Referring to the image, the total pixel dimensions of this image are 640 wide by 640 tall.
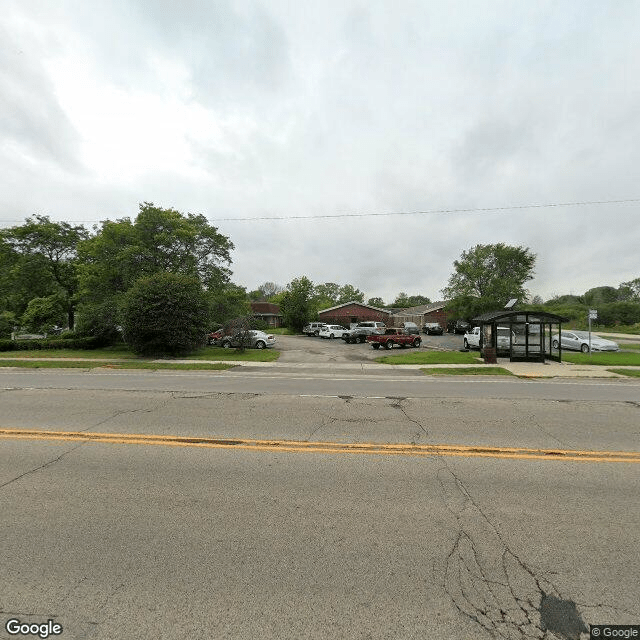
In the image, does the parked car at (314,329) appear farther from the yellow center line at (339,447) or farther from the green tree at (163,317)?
the yellow center line at (339,447)

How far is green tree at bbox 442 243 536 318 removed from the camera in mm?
45938

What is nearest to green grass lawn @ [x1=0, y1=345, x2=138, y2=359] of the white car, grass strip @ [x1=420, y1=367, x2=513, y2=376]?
grass strip @ [x1=420, y1=367, x2=513, y2=376]

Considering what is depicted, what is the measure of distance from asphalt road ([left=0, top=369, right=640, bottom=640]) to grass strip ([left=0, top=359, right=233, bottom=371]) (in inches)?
397

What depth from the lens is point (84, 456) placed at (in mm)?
5090

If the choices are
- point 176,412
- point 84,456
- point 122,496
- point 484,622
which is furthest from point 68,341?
point 484,622

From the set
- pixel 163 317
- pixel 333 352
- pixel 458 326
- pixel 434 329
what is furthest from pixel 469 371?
pixel 458 326

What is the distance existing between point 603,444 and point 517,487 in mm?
2577

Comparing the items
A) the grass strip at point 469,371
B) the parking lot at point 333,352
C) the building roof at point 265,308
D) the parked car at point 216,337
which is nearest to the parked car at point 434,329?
the parking lot at point 333,352

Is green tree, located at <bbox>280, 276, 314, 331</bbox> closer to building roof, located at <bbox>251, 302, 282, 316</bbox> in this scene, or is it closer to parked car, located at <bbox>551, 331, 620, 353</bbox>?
building roof, located at <bbox>251, 302, 282, 316</bbox>

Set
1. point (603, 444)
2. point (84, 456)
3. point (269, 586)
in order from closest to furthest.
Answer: point (269, 586) → point (84, 456) → point (603, 444)

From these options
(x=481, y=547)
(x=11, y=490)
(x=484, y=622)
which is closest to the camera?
(x=484, y=622)

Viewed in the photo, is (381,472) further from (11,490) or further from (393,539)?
(11,490)

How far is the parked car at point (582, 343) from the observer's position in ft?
74.2

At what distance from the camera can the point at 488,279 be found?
49469 millimetres
